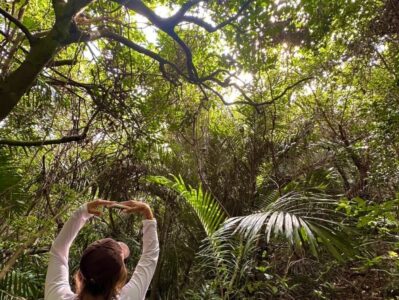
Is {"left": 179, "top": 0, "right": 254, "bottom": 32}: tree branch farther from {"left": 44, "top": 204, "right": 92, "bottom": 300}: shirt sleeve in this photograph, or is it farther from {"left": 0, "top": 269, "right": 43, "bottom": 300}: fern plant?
{"left": 0, "top": 269, "right": 43, "bottom": 300}: fern plant

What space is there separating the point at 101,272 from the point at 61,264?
11.2 inches

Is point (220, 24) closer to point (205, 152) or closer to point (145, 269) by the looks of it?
point (145, 269)

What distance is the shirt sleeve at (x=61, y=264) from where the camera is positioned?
3.91 ft

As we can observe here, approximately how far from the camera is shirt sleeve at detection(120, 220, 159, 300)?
1199mm

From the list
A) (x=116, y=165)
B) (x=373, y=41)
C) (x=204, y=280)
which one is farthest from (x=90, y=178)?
(x=373, y=41)

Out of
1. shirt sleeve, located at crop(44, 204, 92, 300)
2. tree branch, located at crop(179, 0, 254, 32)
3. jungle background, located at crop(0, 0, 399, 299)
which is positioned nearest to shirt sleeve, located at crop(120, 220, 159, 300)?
shirt sleeve, located at crop(44, 204, 92, 300)

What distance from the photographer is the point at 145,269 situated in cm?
130

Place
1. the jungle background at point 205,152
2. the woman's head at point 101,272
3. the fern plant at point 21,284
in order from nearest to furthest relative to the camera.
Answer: the woman's head at point 101,272
the jungle background at point 205,152
the fern plant at point 21,284

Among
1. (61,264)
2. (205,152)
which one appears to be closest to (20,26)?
(61,264)

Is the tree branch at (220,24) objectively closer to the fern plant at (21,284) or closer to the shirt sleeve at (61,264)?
the shirt sleeve at (61,264)

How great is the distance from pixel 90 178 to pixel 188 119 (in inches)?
45.9

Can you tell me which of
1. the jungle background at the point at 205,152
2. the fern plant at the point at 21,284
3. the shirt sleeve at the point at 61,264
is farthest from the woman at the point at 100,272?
the fern plant at the point at 21,284

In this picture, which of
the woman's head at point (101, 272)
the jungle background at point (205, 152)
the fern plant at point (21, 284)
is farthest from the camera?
A: the fern plant at point (21, 284)

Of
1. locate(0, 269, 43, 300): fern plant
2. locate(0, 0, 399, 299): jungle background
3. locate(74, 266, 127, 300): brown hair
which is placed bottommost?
locate(0, 269, 43, 300): fern plant
